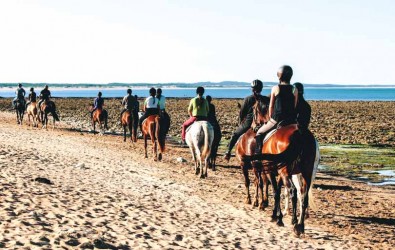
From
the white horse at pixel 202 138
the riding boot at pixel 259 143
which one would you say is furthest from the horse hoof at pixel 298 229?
the white horse at pixel 202 138

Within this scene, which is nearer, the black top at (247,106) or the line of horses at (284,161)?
the line of horses at (284,161)

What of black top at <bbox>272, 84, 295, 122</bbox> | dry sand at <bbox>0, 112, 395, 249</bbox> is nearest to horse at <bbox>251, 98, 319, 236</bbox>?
black top at <bbox>272, 84, 295, 122</bbox>

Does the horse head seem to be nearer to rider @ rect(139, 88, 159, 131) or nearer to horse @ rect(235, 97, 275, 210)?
horse @ rect(235, 97, 275, 210)

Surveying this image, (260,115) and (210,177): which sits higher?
(260,115)

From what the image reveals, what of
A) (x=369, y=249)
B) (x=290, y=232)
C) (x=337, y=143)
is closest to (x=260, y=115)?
(x=290, y=232)

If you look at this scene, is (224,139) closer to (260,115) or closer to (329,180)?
(329,180)

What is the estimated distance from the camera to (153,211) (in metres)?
10.2

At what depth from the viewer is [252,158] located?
969 cm

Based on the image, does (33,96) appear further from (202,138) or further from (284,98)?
(284,98)

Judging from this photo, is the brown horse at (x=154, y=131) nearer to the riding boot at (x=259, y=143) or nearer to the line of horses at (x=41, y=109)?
the riding boot at (x=259, y=143)

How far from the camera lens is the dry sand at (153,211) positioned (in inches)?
Result: 318

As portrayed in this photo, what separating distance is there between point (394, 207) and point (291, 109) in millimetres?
5685

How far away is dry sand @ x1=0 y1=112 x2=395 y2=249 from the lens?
8070 millimetres

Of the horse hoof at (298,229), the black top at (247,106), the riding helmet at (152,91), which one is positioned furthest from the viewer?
the riding helmet at (152,91)
